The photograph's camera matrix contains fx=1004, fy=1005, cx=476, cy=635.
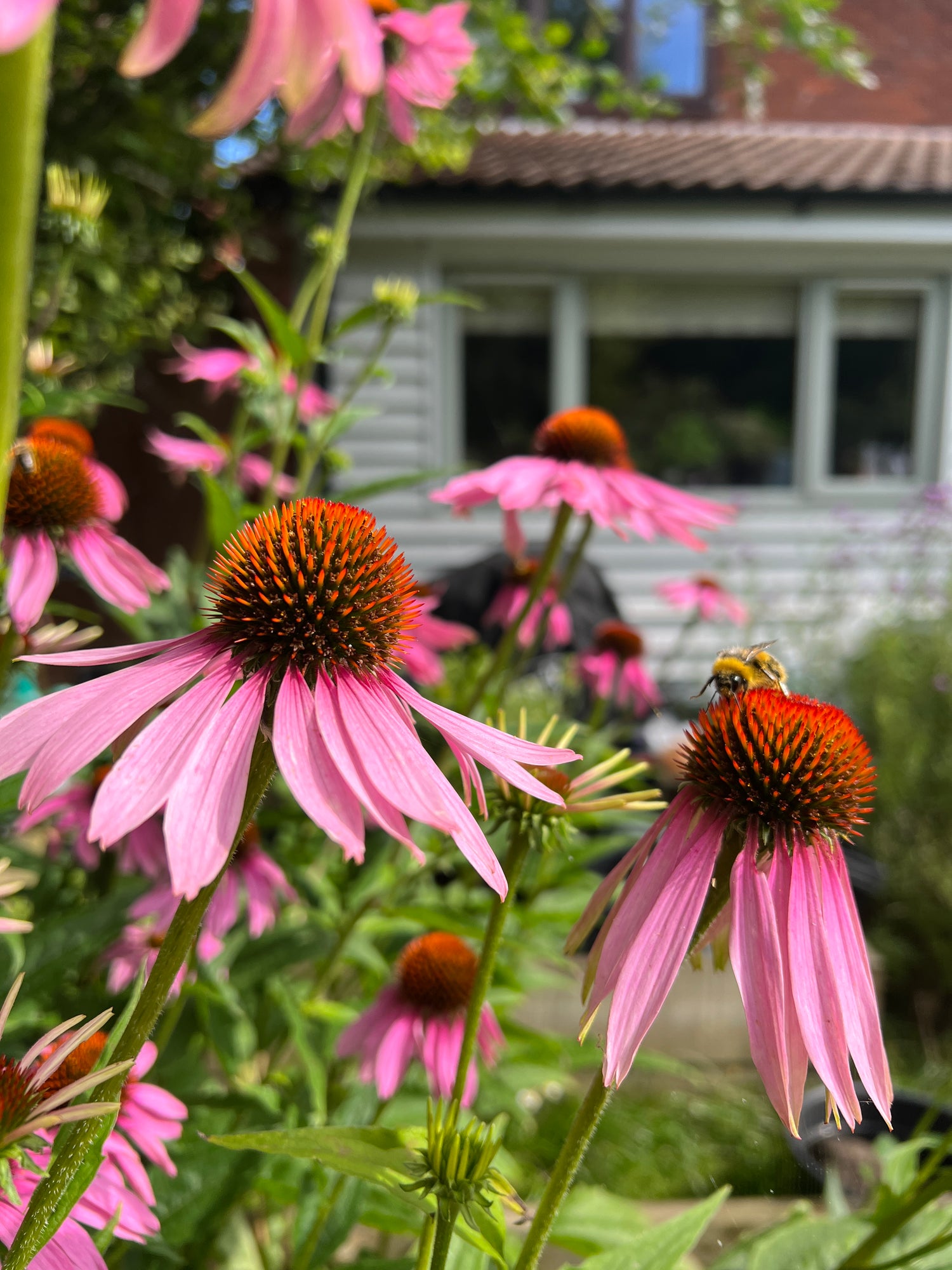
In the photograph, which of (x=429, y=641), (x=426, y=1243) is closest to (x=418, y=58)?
(x=429, y=641)

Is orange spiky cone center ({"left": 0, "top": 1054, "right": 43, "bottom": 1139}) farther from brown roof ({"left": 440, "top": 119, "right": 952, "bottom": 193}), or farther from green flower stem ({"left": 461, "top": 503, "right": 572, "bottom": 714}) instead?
brown roof ({"left": 440, "top": 119, "right": 952, "bottom": 193})

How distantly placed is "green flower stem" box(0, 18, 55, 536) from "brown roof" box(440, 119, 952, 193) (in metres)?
4.05

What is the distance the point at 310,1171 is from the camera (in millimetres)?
680

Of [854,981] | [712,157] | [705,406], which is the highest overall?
[712,157]

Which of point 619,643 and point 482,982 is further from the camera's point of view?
point 619,643

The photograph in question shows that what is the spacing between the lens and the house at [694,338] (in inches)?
158

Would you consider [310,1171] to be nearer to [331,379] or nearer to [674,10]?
[331,379]

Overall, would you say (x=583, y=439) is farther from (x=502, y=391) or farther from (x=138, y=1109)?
(x=502, y=391)

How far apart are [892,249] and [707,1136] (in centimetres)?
384

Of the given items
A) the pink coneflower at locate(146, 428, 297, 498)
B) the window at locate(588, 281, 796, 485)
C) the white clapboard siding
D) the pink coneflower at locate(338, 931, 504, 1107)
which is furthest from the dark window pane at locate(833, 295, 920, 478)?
the pink coneflower at locate(338, 931, 504, 1107)

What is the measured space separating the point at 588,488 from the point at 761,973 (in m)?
0.56

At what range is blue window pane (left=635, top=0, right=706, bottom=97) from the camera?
5.11 metres

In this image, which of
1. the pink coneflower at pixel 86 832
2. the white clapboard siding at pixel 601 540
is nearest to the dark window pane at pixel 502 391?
the white clapboard siding at pixel 601 540

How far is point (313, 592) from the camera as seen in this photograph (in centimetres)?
38
